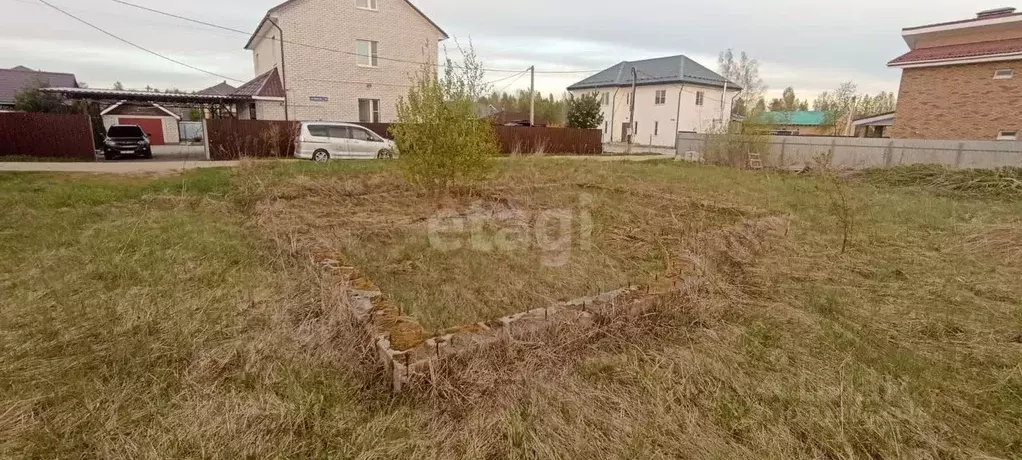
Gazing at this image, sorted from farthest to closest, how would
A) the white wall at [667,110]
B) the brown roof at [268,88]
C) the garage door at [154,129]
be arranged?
the white wall at [667,110] → the garage door at [154,129] → the brown roof at [268,88]

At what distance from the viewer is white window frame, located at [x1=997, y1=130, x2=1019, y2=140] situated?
51.2ft

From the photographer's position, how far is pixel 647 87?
36531mm

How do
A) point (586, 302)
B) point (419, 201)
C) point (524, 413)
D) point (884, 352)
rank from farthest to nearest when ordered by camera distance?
point (419, 201), point (586, 302), point (884, 352), point (524, 413)

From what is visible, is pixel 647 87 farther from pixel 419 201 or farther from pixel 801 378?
pixel 801 378

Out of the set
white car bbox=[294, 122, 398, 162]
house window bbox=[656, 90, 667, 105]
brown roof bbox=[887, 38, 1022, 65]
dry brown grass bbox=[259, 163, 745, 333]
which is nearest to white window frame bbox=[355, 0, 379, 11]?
white car bbox=[294, 122, 398, 162]

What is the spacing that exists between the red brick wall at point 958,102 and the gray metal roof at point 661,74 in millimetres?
17031

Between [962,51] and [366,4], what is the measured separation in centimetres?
2442

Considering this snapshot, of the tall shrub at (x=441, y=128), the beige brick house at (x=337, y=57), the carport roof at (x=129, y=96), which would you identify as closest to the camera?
the tall shrub at (x=441, y=128)

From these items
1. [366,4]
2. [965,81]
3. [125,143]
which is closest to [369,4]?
[366,4]

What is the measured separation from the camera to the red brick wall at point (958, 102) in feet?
51.8

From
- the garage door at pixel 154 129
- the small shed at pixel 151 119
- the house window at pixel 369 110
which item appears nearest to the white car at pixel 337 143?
the house window at pixel 369 110

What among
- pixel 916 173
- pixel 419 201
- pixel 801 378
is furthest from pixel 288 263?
pixel 916 173

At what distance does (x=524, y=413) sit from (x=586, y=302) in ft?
4.10

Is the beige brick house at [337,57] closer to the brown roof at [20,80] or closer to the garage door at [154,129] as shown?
the garage door at [154,129]
